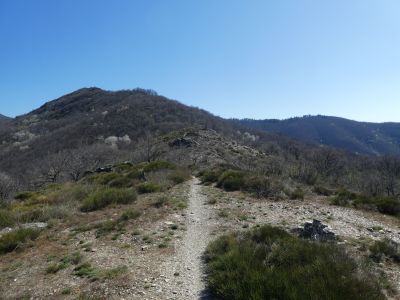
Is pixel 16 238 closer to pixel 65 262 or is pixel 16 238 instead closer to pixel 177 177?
pixel 65 262

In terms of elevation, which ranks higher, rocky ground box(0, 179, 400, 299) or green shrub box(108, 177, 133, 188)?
green shrub box(108, 177, 133, 188)

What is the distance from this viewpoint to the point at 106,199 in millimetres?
19203

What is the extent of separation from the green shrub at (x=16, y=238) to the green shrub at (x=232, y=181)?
42.7 ft

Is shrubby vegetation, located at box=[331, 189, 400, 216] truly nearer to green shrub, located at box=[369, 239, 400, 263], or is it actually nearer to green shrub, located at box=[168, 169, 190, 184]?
green shrub, located at box=[369, 239, 400, 263]

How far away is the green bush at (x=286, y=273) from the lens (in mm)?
6562

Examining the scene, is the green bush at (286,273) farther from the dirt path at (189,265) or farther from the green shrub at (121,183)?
the green shrub at (121,183)

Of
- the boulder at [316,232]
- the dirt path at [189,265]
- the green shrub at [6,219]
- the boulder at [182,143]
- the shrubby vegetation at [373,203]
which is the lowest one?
the green shrub at [6,219]

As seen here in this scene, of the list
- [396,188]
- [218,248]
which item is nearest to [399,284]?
[218,248]

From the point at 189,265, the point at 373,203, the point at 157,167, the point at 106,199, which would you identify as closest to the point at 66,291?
the point at 189,265

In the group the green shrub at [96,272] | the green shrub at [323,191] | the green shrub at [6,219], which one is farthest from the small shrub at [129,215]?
the green shrub at [323,191]

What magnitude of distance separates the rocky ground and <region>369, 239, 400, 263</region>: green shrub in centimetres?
35

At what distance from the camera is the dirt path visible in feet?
25.8

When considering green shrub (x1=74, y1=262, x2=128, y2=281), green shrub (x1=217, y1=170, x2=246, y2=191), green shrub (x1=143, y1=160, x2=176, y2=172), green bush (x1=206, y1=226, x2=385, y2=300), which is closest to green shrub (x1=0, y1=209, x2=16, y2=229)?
green shrub (x1=74, y1=262, x2=128, y2=281)

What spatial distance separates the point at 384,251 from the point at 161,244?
6.66 m
